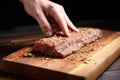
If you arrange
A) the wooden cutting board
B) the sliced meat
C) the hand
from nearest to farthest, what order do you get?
the wooden cutting board, the sliced meat, the hand

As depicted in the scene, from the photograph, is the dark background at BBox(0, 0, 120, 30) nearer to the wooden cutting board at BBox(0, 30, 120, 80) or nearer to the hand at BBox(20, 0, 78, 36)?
the hand at BBox(20, 0, 78, 36)

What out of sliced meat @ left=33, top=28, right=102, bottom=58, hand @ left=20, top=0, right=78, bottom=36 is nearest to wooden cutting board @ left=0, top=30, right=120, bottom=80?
sliced meat @ left=33, top=28, right=102, bottom=58

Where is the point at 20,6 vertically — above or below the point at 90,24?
above

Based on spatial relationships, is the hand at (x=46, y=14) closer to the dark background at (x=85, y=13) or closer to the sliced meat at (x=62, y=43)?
the sliced meat at (x=62, y=43)

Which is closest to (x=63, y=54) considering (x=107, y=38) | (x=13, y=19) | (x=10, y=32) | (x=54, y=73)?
(x=54, y=73)

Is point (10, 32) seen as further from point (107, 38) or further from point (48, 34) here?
point (107, 38)

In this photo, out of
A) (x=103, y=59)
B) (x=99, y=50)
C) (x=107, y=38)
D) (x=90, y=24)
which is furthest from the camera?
(x=90, y=24)
